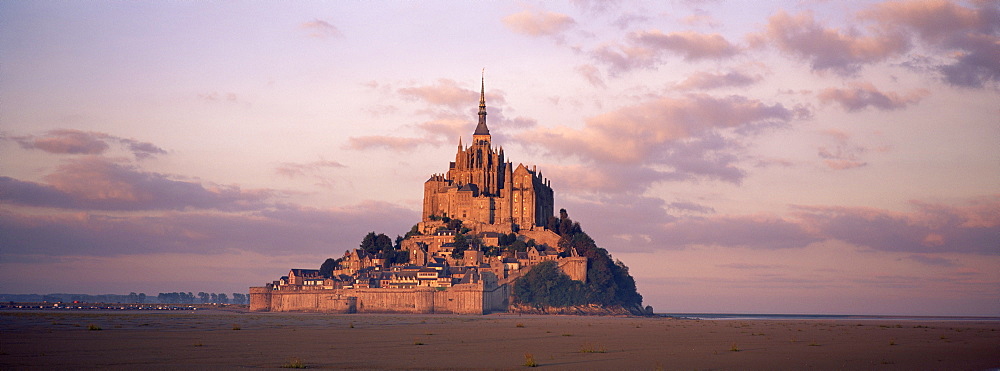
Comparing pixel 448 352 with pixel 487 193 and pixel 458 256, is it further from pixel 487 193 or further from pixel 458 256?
pixel 487 193

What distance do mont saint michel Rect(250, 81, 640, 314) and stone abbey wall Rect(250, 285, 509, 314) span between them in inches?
6.1

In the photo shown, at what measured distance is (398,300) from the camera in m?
135

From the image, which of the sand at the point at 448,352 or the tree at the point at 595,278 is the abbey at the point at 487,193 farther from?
the sand at the point at 448,352

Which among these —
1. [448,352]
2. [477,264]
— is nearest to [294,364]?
[448,352]

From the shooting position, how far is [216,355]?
3128 cm

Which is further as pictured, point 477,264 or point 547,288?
point 477,264

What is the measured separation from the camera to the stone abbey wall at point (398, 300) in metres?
130

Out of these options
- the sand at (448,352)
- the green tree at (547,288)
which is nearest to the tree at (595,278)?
the green tree at (547,288)

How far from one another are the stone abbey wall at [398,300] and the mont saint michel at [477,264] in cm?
16

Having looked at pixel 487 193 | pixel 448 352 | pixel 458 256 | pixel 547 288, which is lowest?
pixel 448 352

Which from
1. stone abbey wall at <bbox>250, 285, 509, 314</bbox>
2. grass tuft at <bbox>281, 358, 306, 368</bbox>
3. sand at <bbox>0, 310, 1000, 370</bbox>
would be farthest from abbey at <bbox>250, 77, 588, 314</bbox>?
grass tuft at <bbox>281, 358, 306, 368</bbox>

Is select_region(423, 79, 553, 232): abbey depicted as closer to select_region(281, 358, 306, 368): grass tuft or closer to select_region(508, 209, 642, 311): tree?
select_region(508, 209, 642, 311): tree

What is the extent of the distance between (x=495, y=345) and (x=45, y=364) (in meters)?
19.3

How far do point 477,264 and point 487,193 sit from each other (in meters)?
26.4
